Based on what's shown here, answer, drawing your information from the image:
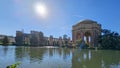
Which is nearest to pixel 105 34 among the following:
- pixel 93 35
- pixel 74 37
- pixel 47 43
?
pixel 93 35

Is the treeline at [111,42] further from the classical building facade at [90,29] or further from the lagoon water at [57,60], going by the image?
the lagoon water at [57,60]

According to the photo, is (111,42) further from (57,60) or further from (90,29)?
(57,60)

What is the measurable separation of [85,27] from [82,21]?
119 inches

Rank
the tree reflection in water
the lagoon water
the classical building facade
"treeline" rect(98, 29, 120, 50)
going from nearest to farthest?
1. the lagoon water
2. the tree reflection in water
3. "treeline" rect(98, 29, 120, 50)
4. the classical building facade

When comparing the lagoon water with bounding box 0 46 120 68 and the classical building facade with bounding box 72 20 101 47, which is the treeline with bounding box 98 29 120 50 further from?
the lagoon water with bounding box 0 46 120 68

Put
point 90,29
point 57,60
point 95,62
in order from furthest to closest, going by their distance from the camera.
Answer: point 90,29 → point 57,60 → point 95,62

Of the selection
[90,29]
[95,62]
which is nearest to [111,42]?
[90,29]

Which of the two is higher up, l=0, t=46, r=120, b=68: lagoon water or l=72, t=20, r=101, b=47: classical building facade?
l=72, t=20, r=101, b=47: classical building facade

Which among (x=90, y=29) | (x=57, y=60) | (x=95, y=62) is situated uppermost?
(x=90, y=29)

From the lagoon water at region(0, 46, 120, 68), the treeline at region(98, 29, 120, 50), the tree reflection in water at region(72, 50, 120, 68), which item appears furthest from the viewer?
the treeline at region(98, 29, 120, 50)

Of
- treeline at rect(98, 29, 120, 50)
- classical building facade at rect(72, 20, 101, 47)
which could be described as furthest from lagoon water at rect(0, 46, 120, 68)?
classical building facade at rect(72, 20, 101, 47)

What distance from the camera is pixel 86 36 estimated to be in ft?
269

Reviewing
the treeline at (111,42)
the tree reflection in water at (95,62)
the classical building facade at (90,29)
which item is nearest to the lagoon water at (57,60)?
the tree reflection in water at (95,62)

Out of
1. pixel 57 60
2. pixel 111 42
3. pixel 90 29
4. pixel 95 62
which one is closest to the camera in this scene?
pixel 95 62
